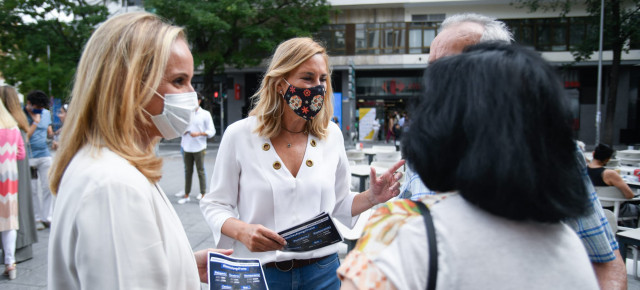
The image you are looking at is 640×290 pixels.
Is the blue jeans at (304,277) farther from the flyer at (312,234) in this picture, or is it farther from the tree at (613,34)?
the tree at (613,34)

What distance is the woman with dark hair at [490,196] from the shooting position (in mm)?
733

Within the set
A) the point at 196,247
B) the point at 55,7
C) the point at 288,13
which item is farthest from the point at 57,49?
the point at 196,247

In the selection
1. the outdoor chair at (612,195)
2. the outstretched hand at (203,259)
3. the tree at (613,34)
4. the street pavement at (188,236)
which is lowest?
the street pavement at (188,236)

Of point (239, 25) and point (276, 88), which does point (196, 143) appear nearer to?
point (276, 88)

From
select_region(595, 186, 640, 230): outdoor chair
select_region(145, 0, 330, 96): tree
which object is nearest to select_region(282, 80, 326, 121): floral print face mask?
select_region(595, 186, 640, 230): outdoor chair

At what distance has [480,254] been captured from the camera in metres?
0.74

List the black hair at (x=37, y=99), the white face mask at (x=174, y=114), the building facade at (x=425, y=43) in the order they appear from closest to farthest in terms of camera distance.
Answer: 1. the white face mask at (x=174, y=114)
2. the black hair at (x=37, y=99)
3. the building facade at (x=425, y=43)

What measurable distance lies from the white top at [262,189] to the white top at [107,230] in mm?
801

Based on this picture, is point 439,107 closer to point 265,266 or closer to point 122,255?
point 122,255

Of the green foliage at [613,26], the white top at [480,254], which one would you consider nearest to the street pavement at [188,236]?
the white top at [480,254]

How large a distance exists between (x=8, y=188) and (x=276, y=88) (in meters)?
3.40

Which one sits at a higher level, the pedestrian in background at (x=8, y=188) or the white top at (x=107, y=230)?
the white top at (x=107, y=230)

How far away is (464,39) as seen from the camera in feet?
5.80

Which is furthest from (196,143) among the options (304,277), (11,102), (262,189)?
(304,277)
